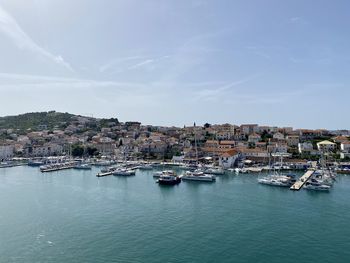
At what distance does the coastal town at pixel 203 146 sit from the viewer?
50375 millimetres

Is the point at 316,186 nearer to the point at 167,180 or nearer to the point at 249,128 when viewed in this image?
the point at 167,180

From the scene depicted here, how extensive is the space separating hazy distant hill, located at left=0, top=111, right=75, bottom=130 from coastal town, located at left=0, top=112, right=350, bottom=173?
37.5 feet

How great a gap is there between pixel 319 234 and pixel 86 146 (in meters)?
47.8

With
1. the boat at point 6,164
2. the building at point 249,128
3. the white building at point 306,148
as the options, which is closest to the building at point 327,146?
the white building at point 306,148

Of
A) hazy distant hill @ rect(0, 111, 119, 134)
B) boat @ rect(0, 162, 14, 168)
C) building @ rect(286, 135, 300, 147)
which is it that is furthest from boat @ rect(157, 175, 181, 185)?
hazy distant hill @ rect(0, 111, 119, 134)

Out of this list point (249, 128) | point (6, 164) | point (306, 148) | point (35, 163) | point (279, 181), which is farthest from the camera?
point (249, 128)

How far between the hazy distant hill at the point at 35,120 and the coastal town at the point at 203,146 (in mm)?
11422

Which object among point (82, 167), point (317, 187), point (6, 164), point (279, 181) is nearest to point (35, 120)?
point (6, 164)

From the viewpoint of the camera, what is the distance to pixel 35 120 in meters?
102

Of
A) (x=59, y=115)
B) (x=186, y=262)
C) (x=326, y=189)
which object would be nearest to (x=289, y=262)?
(x=186, y=262)

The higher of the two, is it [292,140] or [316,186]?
[292,140]

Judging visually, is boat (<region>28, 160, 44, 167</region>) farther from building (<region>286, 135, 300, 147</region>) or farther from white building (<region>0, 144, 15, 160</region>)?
building (<region>286, 135, 300, 147</region>)

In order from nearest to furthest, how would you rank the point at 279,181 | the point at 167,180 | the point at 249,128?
the point at 279,181
the point at 167,180
the point at 249,128

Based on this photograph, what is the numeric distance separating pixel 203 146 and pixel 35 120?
60.8 meters
